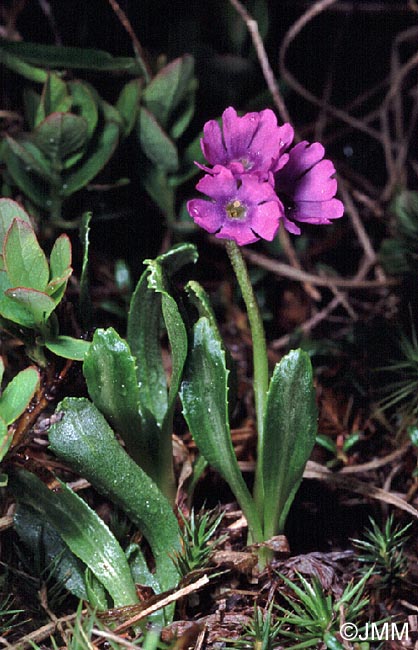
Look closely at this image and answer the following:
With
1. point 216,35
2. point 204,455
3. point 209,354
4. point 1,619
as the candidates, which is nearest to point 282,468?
point 204,455

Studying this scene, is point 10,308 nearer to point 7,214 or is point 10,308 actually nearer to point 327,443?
point 7,214

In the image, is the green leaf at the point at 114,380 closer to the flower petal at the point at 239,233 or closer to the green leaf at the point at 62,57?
the flower petal at the point at 239,233

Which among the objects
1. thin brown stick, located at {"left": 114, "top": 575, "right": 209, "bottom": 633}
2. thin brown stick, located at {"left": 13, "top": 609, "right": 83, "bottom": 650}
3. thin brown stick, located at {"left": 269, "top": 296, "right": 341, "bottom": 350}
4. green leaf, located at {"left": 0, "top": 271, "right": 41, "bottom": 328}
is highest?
green leaf, located at {"left": 0, "top": 271, "right": 41, "bottom": 328}

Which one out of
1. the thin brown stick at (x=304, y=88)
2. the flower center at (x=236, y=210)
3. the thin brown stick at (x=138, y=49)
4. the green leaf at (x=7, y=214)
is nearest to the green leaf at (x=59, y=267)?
the green leaf at (x=7, y=214)

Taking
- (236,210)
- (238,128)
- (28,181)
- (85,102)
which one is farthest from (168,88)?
(236,210)

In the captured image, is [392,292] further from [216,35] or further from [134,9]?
[134,9]

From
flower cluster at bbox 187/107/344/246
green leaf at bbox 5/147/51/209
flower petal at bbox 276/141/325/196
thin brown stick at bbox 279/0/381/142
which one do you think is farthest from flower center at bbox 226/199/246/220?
thin brown stick at bbox 279/0/381/142

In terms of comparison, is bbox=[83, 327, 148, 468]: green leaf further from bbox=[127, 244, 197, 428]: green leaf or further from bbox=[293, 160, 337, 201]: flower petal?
bbox=[293, 160, 337, 201]: flower petal
